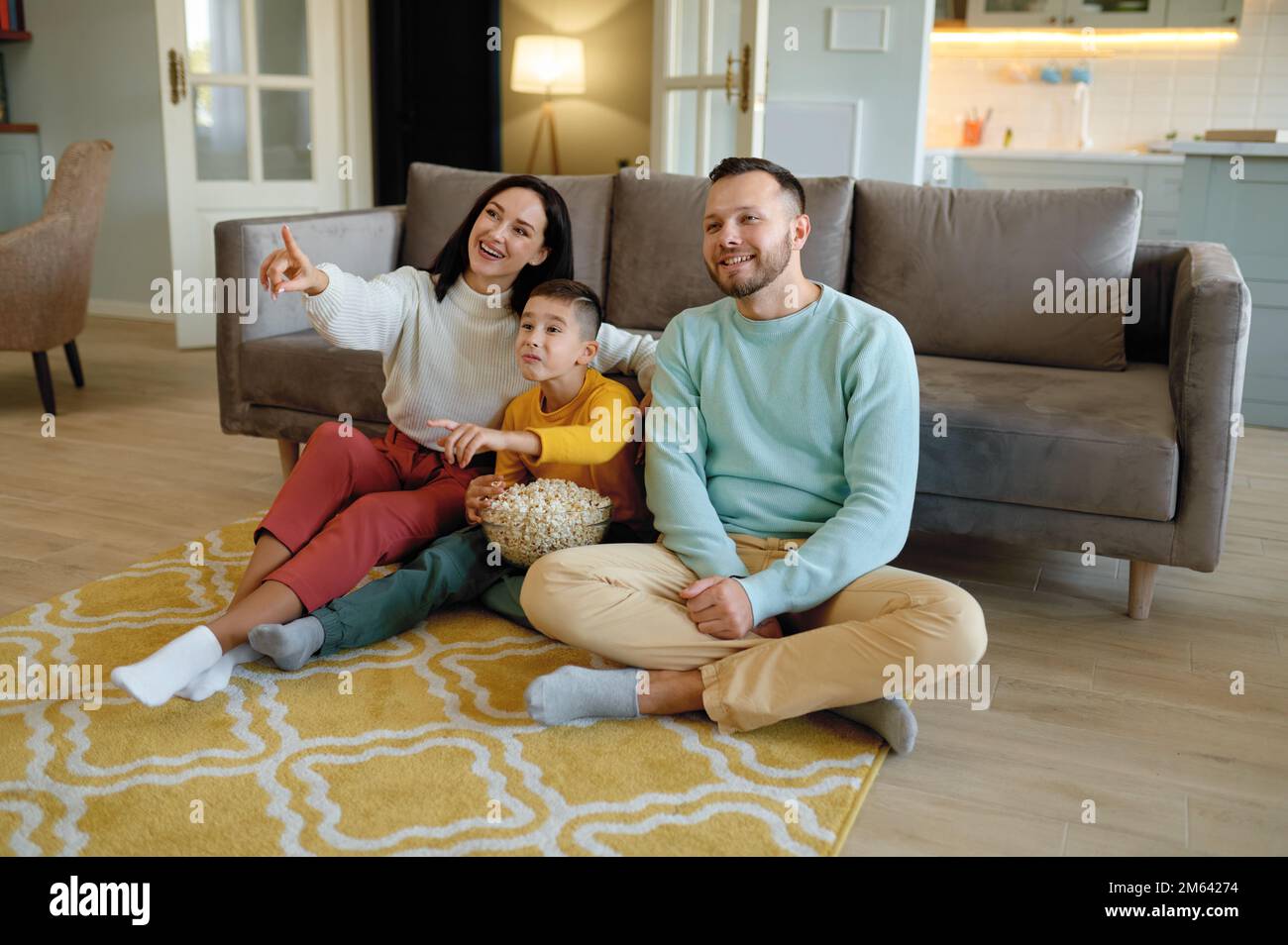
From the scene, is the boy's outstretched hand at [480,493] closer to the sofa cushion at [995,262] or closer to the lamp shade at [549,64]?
the sofa cushion at [995,262]

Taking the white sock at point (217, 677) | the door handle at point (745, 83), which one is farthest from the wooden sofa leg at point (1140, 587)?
the door handle at point (745, 83)

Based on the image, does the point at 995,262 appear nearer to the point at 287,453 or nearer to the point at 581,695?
the point at 581,695

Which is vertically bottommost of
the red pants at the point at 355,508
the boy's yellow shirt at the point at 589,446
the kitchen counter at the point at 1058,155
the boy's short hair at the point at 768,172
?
the red pants at the point at 355,508

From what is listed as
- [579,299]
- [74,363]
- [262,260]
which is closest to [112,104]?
[74,363]

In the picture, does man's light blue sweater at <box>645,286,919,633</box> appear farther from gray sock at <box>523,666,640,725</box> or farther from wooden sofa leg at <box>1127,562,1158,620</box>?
wooden sofa leg at <box>1127,562,1158,620</box>

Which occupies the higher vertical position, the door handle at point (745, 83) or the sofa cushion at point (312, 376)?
the door handle at point (745, 83)

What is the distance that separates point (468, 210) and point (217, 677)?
172 cm

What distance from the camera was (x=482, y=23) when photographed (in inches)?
230

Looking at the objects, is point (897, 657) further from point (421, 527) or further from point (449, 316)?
point (449, 316)

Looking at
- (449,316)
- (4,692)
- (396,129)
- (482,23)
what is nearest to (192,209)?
(396,129)

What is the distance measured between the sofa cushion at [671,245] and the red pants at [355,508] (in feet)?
2.71

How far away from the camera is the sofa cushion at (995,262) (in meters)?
2.69

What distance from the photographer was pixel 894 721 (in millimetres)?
1713

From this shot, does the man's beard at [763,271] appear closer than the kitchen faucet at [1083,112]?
Yes
